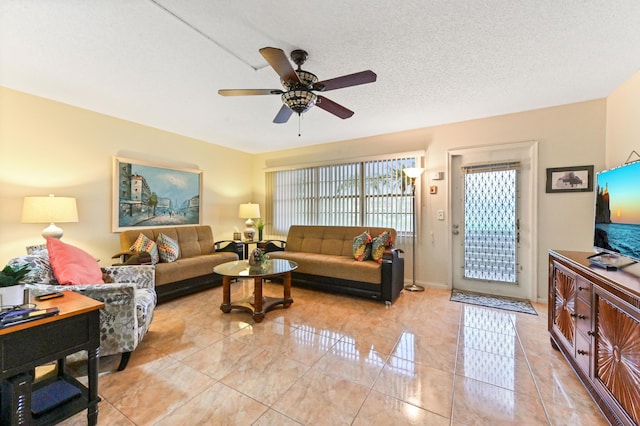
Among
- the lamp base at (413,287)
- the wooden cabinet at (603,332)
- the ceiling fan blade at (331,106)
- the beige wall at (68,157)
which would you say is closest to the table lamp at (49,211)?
the beige wall at (68,157)

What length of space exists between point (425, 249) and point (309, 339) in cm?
253

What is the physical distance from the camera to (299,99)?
2090 mm

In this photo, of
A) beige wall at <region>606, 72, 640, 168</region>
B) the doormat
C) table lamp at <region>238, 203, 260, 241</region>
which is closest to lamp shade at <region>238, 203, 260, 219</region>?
table lamp at <region>238, 203, 260, 241</region>

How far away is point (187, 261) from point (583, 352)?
4.23 m

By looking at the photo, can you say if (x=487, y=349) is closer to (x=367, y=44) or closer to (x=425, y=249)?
(x=425, y=249)

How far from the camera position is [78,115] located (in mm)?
3348

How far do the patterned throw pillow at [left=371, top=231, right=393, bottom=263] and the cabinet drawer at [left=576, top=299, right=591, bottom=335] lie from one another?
193 cm

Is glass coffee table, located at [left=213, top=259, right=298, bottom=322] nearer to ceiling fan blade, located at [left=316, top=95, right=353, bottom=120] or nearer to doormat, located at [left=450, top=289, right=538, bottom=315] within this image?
ceiling fan blade, located at [left=316, top=95, right=353, bottom=120]

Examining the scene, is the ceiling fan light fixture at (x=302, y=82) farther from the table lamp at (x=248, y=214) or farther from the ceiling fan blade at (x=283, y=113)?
the table lamp at (x=248, y=214)

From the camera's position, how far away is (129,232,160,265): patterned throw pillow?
3.48m

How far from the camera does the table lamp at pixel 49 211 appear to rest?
2.74 metres

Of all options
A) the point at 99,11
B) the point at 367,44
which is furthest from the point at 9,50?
the point at 367,44

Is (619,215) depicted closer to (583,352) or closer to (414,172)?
(583,352)

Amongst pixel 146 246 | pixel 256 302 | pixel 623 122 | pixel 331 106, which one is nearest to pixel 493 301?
pixel 623 122
